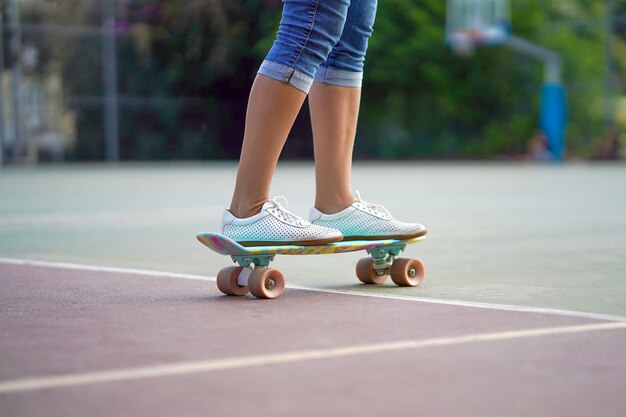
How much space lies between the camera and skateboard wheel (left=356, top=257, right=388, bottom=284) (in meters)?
4.02

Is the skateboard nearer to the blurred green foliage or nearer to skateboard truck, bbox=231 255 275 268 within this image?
skateboard truck, bbox=231 255 275 268

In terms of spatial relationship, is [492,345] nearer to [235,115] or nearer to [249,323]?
[249,323]

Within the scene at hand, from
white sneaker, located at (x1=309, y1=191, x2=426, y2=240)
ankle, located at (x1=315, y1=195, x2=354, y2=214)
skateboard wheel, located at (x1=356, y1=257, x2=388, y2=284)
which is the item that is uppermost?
ankle, located at (x1=315, y1=195, x2=354, y2=214)

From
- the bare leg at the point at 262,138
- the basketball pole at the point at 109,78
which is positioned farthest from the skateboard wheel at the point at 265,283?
the basketball pole at the point at 109,78

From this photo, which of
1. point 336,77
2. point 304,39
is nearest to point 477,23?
point 336,77

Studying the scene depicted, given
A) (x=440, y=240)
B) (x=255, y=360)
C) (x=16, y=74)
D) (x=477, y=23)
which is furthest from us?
(x=477, y=23)

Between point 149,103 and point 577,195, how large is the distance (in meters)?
21.1

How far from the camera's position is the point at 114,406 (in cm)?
211

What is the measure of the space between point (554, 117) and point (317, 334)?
1116 inches

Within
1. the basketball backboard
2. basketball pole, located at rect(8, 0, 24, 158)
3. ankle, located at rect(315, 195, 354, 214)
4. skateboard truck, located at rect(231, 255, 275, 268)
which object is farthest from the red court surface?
the basketball backboard

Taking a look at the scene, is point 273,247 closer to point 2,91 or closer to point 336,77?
point 336,77

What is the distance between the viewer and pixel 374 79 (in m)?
32.8

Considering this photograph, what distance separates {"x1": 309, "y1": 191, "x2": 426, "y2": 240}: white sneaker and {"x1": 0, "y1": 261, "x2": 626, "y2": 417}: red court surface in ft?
1.04

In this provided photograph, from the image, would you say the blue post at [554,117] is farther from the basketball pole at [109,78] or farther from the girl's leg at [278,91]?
the girl's leg at [278,91]
